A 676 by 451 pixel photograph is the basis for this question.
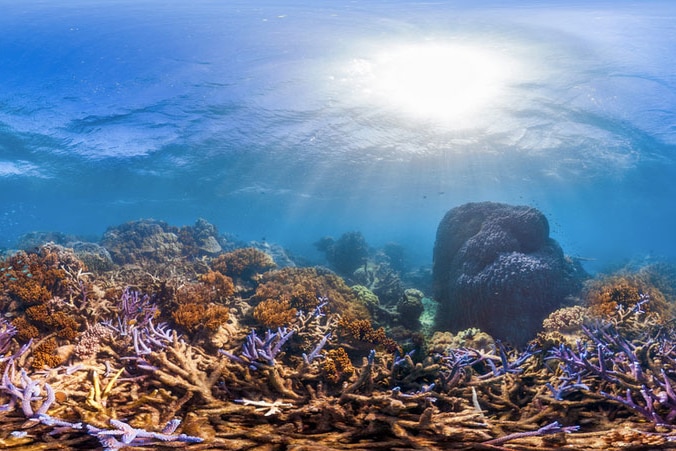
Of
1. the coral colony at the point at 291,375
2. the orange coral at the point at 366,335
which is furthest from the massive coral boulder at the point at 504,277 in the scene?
the orange coral at the point at 366,335

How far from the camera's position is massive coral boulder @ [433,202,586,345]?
8.36m

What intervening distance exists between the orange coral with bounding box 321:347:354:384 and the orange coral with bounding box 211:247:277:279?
5556 millimetres

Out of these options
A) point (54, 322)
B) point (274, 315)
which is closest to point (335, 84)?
point (274, 315)

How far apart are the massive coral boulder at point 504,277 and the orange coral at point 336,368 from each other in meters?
5.72

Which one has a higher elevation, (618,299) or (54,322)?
(54,322)

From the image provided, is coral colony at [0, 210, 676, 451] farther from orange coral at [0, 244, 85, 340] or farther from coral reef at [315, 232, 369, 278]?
coral reef at [315, 232, 369, 278]

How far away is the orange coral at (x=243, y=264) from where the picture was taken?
29.9 ft

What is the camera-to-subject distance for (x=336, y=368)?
402 cm

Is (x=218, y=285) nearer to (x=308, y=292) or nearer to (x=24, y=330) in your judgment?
(x=308, y=292)

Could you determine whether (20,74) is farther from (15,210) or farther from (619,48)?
(15,210)

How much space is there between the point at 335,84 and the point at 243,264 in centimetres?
1215

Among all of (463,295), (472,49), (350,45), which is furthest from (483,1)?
(463,295)

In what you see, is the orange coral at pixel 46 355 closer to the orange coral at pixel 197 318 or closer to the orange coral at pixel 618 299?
the orange coral at pixel 197 318

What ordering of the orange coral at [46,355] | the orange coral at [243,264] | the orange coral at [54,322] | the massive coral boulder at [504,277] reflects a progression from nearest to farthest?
the orange coral at [46,355]
the orange coral at [54,322]
the massive coral boulder at [504,277]
the orange coral at [243,264]
